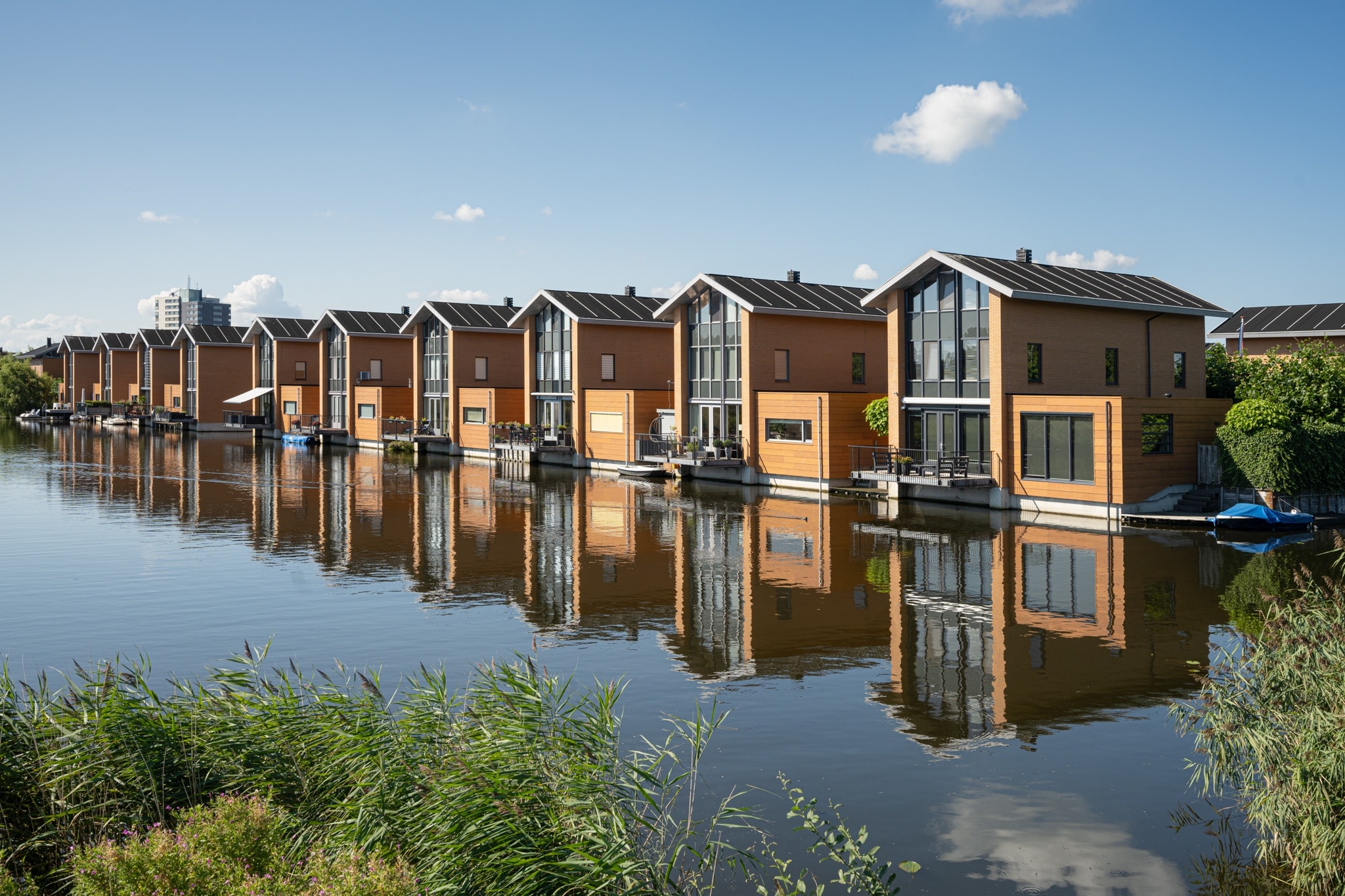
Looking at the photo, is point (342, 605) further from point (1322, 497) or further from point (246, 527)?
point (1322, 497)

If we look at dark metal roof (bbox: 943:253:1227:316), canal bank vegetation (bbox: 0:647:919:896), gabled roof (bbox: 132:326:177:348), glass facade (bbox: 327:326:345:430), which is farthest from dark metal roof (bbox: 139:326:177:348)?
canal bank vegetation (bbox: 0:647:919:896)

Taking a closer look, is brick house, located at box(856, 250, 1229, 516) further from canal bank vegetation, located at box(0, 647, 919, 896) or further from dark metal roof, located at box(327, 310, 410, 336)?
dark metal roof, located at box(327, 310, 410, 336)

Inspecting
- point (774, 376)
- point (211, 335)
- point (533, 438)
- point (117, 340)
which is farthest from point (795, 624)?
point (117, 340)

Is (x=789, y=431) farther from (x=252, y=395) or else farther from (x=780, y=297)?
(x=252, y=395)

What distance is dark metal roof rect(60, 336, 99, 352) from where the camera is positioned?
123500 mm

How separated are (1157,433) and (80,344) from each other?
4731 inches

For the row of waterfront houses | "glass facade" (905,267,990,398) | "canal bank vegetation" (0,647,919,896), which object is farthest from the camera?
"glass facade" (905,267,990,398)

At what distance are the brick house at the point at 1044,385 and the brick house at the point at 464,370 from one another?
94.3 ft

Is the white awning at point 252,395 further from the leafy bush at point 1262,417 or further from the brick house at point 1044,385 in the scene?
the leafy bush at point 1262,417

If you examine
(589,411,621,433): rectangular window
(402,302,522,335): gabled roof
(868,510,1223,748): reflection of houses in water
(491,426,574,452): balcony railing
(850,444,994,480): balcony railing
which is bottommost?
(868,510,1223,748): reflection of houses in water

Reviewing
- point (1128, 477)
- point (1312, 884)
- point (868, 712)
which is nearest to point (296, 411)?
point (1128, 477)

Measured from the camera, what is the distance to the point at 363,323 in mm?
81812

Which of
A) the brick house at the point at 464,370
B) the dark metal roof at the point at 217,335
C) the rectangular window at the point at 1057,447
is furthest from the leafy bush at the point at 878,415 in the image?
the dark metal roof at the point at 217,335

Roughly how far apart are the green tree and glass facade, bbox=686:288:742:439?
3907 inches
